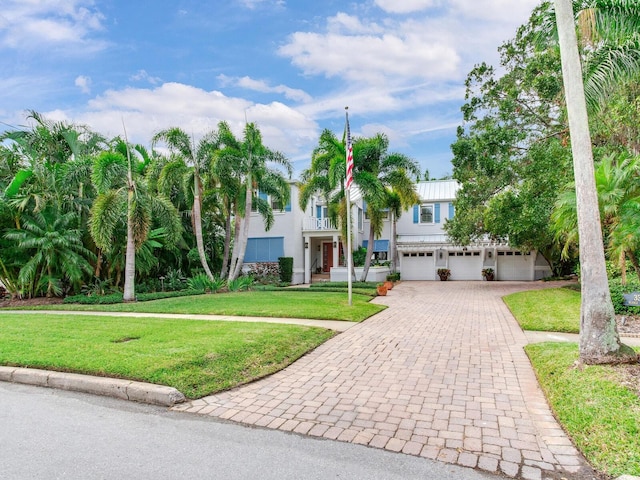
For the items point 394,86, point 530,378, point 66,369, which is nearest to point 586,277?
point 530,378

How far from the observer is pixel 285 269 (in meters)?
24.0

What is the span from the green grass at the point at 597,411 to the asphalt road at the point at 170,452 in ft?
3.66

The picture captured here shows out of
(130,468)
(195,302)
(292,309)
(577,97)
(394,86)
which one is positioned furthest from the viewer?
(394,86)

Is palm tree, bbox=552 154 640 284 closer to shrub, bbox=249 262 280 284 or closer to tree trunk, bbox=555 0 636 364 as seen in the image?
tree trunk, bbox=555 0 636 364

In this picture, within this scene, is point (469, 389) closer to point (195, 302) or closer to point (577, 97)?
point (577, 97)

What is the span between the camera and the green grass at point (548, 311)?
9109 mm

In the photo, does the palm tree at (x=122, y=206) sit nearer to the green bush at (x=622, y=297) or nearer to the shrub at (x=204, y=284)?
the shrub at (x=204, y=284)

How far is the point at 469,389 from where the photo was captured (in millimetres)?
5109

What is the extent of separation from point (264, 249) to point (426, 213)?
12.7 metres

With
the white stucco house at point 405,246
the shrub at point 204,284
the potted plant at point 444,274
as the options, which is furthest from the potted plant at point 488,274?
the shrub at point 204,284

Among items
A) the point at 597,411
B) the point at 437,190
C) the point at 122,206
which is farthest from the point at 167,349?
the point at 437,190

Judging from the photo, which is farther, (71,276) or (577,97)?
(71,276)

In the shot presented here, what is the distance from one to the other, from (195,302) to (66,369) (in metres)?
7.95

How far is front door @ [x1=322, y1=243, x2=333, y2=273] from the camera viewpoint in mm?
29750
